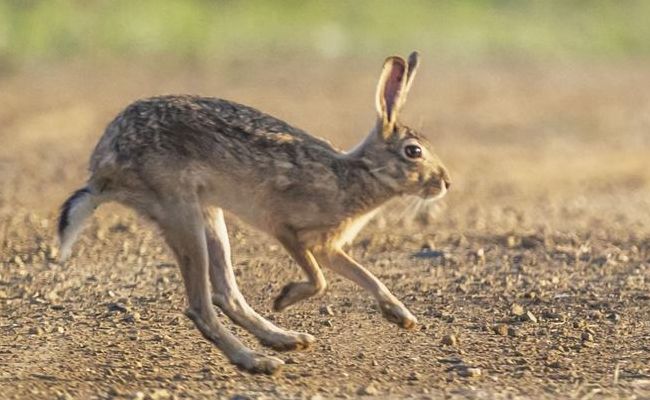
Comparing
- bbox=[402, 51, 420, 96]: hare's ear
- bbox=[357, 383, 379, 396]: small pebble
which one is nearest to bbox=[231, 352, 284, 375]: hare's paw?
bbox=[357, 383, 379, 396]: small pebble

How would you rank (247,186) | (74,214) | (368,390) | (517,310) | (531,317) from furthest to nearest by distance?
(517,310) < (531,317) < (247,186) < (74,214) < (368,390)

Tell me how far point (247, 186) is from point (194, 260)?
0.52 metres

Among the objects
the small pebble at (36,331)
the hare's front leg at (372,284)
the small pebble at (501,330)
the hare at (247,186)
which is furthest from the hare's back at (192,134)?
the small pebble at (501,330)

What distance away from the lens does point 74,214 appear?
692cm

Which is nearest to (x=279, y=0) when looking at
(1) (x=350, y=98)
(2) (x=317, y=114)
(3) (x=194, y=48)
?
(3) (x=194, y=48)

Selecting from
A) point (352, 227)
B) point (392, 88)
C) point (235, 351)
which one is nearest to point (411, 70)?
point (392, 88)

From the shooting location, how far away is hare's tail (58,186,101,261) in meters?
6.92

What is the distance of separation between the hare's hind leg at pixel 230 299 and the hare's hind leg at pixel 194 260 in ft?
0.54

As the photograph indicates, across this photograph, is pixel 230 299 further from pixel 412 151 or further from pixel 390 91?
pixel 390 91

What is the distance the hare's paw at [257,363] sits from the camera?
6680mm

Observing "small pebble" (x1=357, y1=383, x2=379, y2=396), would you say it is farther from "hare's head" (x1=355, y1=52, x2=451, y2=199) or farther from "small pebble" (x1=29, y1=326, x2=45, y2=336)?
"small pebble" (x1=29, y1=326, x2=45, y2=336)

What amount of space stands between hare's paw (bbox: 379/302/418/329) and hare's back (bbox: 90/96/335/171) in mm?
858

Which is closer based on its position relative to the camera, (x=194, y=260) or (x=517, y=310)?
(x=194, y=260)

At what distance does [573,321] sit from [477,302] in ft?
1.92
